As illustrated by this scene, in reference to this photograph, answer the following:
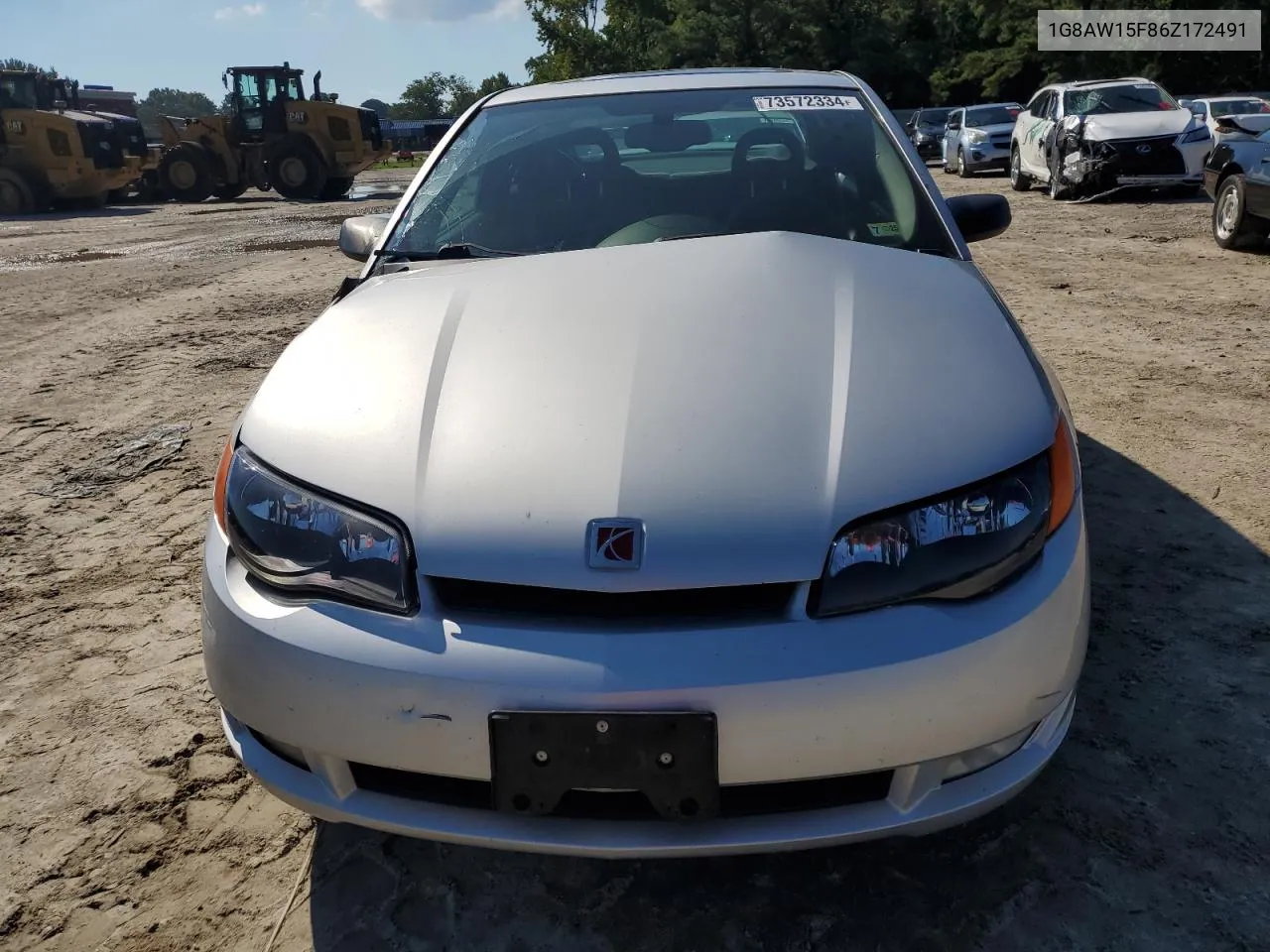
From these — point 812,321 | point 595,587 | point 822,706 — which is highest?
point 812,321

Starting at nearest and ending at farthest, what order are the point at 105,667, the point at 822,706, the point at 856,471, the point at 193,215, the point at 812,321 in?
the point at 822,706 < the point at 856,471 < the point at 812,321 < the point at 105,667 < the point at 193,215

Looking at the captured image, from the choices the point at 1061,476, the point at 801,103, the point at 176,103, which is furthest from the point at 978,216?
the point at 176,103

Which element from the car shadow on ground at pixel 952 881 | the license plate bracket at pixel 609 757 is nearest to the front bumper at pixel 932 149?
the car shadow on ground at pixel 952 881

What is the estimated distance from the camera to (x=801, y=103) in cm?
289

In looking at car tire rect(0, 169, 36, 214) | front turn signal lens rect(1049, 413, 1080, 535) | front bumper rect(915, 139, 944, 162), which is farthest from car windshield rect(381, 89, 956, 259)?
front bumper rect(915, 139, 944, 162)

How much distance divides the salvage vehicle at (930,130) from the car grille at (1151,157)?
12820 millimetres

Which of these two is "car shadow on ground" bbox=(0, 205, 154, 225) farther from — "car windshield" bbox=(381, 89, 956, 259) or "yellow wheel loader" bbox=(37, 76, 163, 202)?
"car windshield" bbox=(381, 89, 956, 259)

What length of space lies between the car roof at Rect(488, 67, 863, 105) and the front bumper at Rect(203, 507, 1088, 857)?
194 centimetres

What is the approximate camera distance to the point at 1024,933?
1621mm

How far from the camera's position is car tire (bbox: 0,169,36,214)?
1909cm

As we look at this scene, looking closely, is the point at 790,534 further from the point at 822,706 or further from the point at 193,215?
the point at 193,215

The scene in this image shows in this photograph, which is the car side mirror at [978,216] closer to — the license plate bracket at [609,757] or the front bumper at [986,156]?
the license plate bracket at [609,757]

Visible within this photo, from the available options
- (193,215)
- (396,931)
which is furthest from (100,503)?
(193,215)

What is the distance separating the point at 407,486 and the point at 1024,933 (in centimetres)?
124
